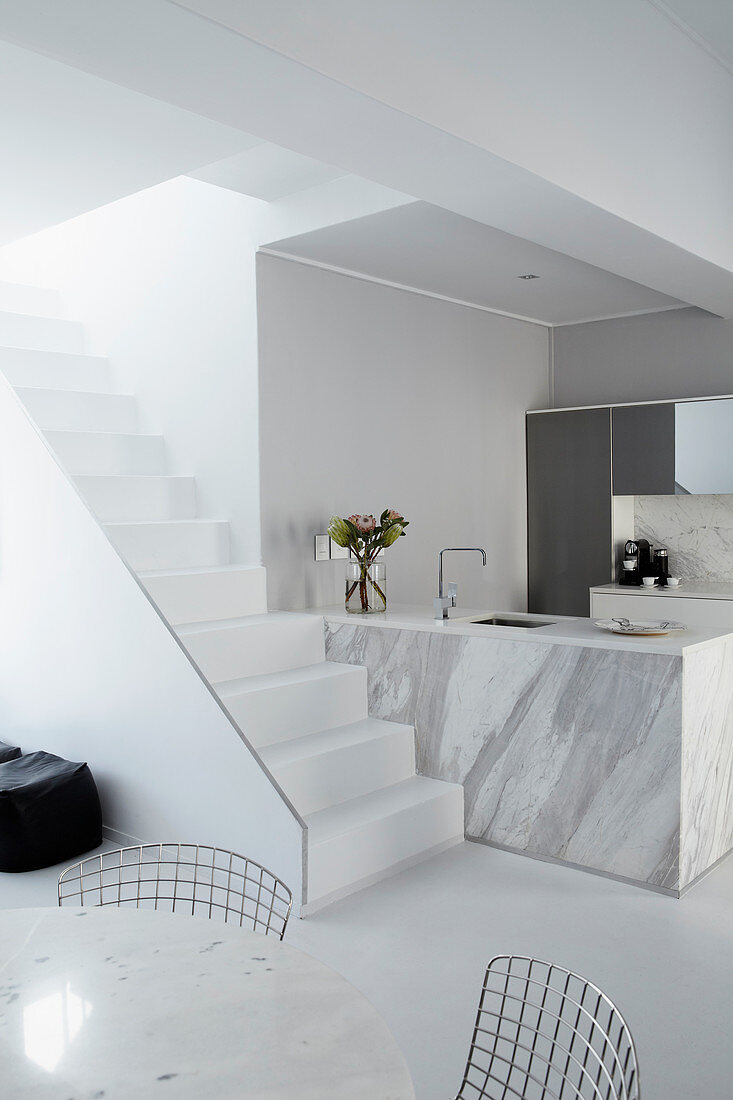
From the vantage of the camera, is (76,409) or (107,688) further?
(76,409)

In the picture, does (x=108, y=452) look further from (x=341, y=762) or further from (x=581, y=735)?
(x=581, y=735)

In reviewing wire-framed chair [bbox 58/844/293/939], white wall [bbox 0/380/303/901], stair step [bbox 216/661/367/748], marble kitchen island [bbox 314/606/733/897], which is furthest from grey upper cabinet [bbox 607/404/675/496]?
wire-framed chair [bbox 58/844/293/939]

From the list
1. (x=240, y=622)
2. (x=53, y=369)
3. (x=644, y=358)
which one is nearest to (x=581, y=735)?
Result: (x=240, y=622)

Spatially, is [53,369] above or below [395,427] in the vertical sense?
above

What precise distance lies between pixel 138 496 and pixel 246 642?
113 centimetres

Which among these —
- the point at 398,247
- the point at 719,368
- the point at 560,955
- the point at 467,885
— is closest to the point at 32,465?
the point at 398,247

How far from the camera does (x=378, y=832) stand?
360 cm

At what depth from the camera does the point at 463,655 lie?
4.00 metres

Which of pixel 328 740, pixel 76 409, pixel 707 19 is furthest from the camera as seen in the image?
pixel 76 409

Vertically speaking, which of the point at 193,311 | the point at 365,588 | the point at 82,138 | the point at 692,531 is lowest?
the point at 365,588

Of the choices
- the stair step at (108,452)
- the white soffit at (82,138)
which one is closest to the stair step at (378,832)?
the stair step at (108,452)

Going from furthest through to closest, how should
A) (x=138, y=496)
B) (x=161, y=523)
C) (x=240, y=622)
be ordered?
(x=138, y=496)
(x=161, y=523)
(x=240, y=622)

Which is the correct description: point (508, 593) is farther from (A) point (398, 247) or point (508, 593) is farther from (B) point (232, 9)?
(B) point (232, 9)

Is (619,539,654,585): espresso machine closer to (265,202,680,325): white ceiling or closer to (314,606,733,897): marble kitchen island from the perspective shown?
(265,202,680,325): white ceiling
